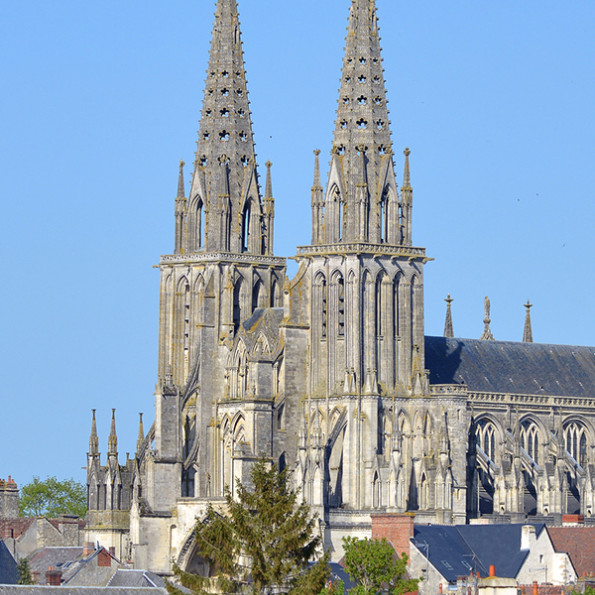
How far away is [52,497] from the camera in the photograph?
190 m

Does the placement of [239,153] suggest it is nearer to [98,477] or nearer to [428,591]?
[98,477]

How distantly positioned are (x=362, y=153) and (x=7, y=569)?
139 ft

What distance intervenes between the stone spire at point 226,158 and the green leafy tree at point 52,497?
150 feet

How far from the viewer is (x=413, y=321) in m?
136

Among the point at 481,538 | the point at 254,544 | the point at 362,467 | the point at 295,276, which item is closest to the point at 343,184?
the point at 295,276

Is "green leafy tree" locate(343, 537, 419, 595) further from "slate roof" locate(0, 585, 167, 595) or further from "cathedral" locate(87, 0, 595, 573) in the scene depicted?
"cathedral" locate(87, 0, 595, 573)

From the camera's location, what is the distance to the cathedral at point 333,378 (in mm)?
132500

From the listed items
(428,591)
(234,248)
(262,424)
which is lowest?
(428,591)

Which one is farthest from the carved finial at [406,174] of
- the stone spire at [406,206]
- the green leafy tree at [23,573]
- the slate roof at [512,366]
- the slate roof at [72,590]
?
the slate roof at [72,590]

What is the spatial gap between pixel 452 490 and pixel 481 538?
22.3 meters

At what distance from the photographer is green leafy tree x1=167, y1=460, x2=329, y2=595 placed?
287ft

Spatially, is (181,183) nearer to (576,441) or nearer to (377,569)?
(576,441)

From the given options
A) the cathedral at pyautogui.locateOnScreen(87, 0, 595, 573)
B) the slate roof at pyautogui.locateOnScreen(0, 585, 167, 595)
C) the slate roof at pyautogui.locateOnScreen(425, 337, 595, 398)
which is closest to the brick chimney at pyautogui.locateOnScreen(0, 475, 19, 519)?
the cathedral at pyautogui.locateOnScreen(87, 0, 595, 573)

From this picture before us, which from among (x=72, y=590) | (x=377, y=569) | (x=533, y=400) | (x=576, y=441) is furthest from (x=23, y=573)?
(x=576, y=441)
